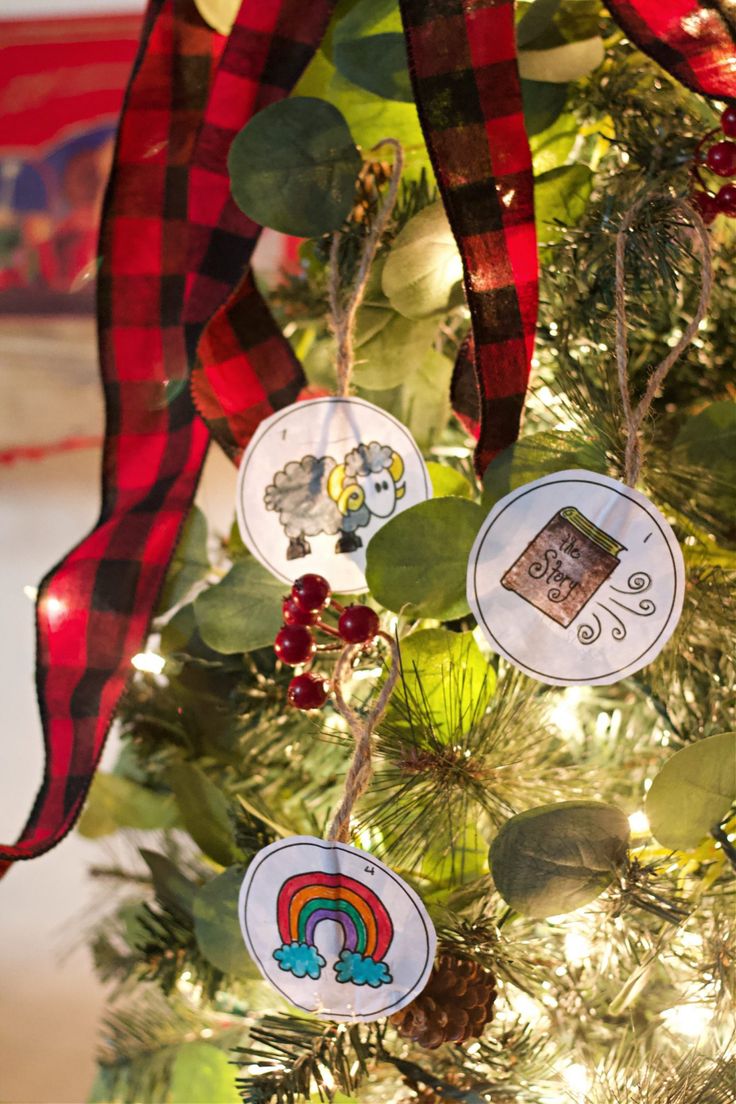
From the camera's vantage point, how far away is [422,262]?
0.38m

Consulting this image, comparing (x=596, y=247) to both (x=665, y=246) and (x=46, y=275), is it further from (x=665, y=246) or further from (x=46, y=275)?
(x=46, y=275)

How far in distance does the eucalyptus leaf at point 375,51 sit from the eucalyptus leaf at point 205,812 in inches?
11.4

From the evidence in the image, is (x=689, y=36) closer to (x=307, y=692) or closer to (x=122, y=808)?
(x=307, y=692)

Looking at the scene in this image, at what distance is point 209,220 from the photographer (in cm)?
41

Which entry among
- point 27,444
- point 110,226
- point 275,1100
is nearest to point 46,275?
point 27,444

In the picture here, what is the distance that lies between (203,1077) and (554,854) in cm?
22

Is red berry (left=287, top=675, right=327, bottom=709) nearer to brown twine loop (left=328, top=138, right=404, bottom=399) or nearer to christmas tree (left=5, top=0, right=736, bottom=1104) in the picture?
christmas tree (left=5, top=0, right=736, bottom=1104)

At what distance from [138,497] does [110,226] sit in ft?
0.40

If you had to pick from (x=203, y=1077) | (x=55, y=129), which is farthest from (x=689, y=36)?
(x=55, y=129)

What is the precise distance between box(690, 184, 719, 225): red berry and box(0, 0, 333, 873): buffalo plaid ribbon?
21 centimetres

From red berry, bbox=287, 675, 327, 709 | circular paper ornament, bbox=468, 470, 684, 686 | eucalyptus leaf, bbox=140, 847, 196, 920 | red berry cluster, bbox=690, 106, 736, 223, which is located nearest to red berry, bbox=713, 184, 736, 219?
red berry cluster, bbox=690, 106, 736, 223

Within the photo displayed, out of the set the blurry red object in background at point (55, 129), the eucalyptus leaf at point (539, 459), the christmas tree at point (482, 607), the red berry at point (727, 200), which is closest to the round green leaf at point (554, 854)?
the christmas tree at point (482, 607)

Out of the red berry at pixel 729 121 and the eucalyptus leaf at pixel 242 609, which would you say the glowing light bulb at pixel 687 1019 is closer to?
the eucalyptus leaf at pixel 242 609

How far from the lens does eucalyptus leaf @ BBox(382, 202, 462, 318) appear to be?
0.38 metres
